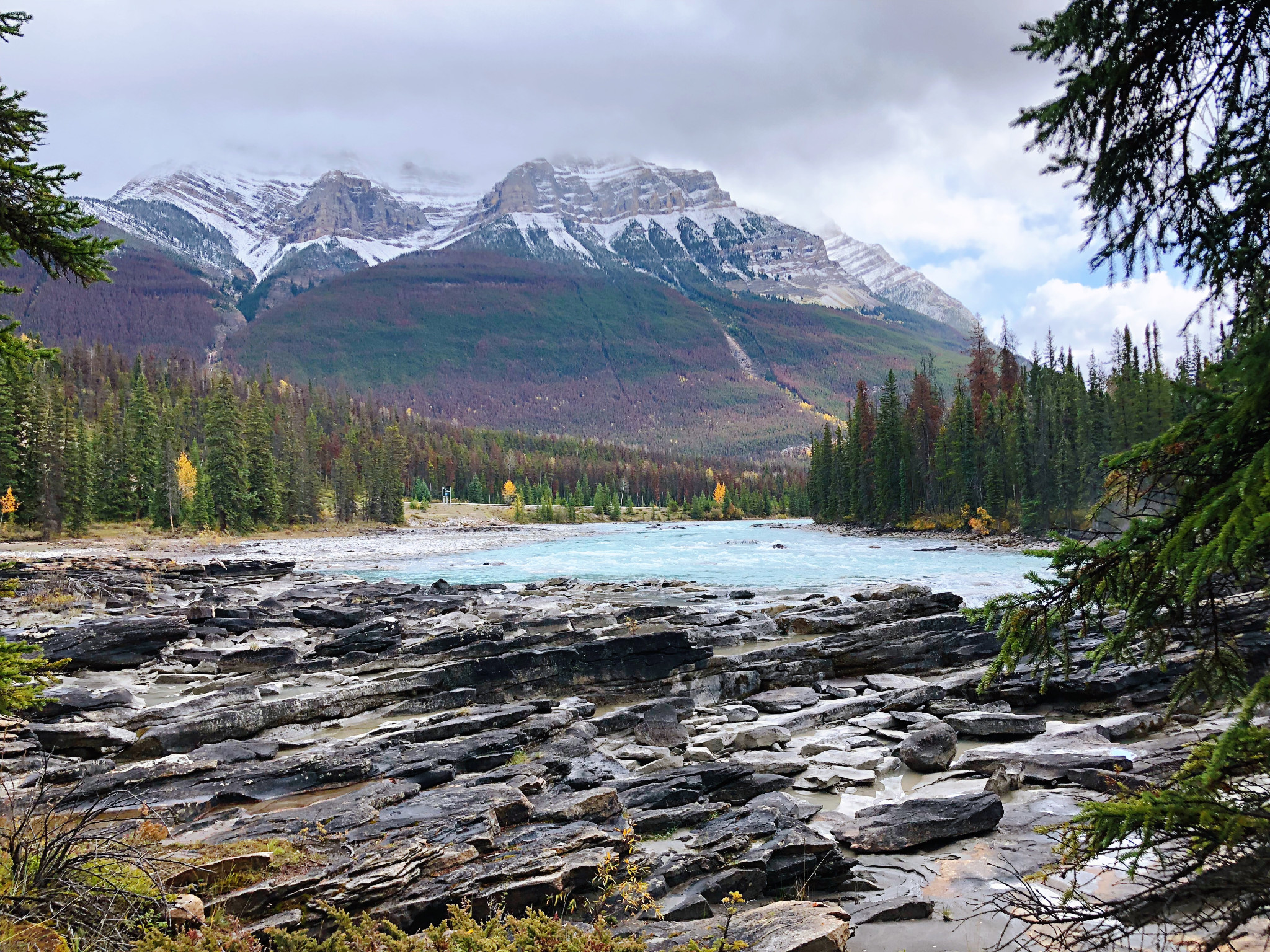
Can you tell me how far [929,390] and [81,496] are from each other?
85.9 metres

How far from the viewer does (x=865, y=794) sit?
10.9 metres

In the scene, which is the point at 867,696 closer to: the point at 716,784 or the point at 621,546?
the point at 716,784

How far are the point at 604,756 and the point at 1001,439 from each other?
208 ft

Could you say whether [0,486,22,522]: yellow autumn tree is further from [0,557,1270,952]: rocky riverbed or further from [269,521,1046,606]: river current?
[0,557,1270,952]: rocky riverbed

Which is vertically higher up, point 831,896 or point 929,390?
point 929,390

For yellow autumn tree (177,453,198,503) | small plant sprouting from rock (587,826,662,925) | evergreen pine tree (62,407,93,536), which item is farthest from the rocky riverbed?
yellow autumn tree (177,453,198,503)

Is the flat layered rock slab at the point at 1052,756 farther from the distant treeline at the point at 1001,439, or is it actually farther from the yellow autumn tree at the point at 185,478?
the yellow autumn tree at the point at 185,478

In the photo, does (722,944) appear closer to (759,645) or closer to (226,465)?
(759,645)

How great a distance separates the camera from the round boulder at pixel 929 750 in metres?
11.9

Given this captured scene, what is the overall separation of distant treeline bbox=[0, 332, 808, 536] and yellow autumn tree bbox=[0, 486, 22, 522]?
0.14 meters

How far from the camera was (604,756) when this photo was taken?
1155 centimetres

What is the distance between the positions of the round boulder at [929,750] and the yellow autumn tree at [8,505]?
212 feet

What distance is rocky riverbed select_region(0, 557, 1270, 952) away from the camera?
703 centimetres

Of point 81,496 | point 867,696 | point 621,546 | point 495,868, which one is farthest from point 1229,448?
point 81,496
